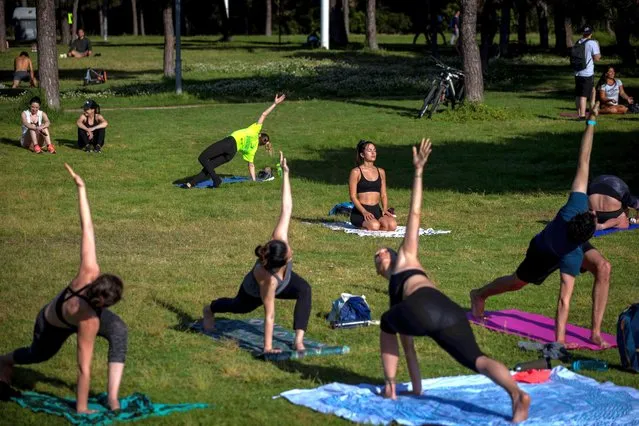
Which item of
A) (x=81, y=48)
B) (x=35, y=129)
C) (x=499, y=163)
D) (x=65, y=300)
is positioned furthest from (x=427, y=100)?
(x=81, y=48)

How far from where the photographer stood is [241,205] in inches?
729

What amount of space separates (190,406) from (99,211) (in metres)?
10.5

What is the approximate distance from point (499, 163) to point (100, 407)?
50.5 feet

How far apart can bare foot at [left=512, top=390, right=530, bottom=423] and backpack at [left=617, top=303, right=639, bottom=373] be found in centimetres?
217

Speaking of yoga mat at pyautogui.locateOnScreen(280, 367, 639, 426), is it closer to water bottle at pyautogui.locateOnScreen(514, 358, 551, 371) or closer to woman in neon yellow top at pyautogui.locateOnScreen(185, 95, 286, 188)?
water bottle at pyautogui.locateOnScreen(514, 358, 551, 371)

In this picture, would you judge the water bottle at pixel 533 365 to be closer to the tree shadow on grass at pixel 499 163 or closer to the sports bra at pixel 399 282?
the sports bra at pixel 399 282

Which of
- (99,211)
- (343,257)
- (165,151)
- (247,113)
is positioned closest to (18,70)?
(247,113)

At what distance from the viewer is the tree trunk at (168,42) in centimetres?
3416

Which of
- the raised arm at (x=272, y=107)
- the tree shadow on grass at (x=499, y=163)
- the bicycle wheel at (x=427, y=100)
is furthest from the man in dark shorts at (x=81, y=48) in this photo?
the raised arm at (x=272, y=107)

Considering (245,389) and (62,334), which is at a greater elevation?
(62,334)

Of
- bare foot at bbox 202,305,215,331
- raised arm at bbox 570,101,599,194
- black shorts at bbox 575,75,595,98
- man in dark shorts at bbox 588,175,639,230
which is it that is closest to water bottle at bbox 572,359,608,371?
raised arm at bbox 570,101,599,194

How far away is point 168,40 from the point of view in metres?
35.1

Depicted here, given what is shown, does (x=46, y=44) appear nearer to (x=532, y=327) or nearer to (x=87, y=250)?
(x=532, y=327)

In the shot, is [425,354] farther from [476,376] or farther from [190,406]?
[190,406]
